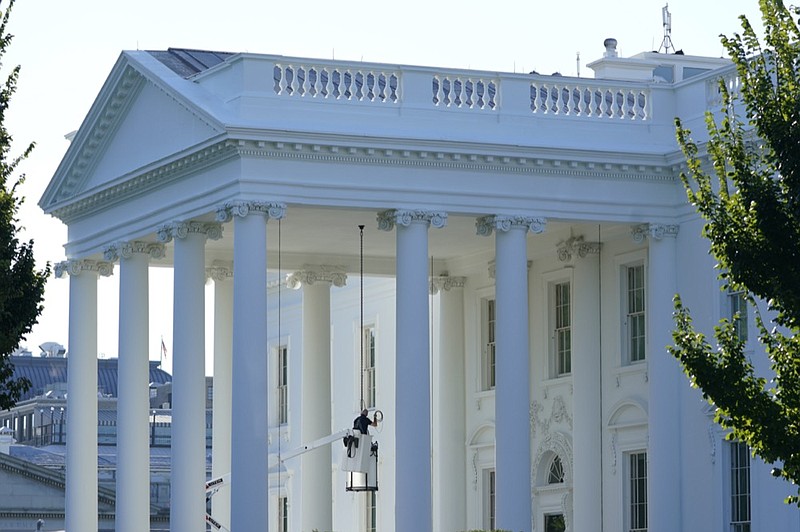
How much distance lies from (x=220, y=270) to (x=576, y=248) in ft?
27.0

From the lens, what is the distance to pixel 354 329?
53375mm

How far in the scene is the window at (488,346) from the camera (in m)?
47.1

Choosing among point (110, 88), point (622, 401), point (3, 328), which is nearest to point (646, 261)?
point (622, 401)

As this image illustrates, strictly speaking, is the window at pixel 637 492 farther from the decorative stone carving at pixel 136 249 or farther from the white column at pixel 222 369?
the decorative stone carving at pixel 136 249

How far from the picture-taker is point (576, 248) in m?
42.8

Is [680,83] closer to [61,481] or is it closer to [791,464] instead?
[791,464]

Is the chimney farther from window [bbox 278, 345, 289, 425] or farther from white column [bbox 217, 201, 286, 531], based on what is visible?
white column [bbox 217, 201, 286, 531]

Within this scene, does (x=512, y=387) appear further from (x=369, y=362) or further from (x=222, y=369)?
(x=369, y=362)

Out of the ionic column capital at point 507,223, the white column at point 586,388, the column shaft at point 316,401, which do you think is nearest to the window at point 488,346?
the column shaft at point 316,401

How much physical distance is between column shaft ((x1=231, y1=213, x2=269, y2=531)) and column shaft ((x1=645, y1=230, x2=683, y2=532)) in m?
7.41

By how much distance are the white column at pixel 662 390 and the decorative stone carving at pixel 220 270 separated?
1043cm

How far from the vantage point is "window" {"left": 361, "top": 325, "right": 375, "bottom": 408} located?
171 ft

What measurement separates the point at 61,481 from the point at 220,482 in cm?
3222

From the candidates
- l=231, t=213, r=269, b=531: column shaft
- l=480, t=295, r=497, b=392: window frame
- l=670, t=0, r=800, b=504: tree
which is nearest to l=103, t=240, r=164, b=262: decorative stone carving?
l=231, t=213, r=269, b=531: column shaft
